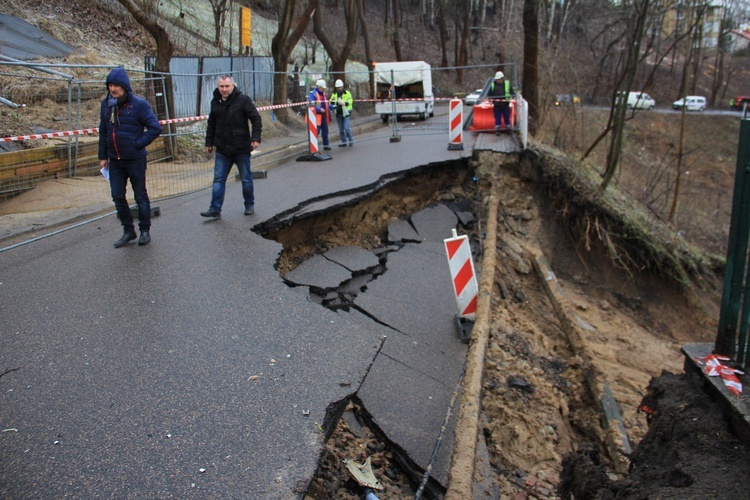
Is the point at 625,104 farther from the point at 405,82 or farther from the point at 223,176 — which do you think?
the point at 405,82

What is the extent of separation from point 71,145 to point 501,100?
9.85 m

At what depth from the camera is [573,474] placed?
439 cm

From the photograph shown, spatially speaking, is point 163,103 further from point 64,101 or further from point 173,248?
point 173,248

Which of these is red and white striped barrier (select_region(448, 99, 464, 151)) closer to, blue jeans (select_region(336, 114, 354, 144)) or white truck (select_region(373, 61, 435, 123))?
blue jeans (select_region(336, 114, 354, 144))

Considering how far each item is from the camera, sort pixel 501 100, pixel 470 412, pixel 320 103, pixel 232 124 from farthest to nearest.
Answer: pixel 501 100 < pixel 320 103 < pixel 232 124 < pixel 470 412

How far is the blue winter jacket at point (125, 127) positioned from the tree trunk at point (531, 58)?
11.9 metres

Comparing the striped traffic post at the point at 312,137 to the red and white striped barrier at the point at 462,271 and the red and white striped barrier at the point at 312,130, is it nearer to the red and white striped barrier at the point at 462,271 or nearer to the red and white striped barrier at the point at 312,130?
the red and white striped barrier at the point at 312,130

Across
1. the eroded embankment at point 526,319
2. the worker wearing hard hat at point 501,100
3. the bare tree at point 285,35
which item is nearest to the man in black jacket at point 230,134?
the eroded embankment at point 526,319

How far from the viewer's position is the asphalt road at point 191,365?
3.30 metres

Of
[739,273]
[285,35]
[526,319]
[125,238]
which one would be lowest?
[526,319]

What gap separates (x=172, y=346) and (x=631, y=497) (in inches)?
135

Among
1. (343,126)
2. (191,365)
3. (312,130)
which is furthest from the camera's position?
(343,126)

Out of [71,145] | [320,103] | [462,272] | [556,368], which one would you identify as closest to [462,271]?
[462,272]

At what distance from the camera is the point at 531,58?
53.8 ft
